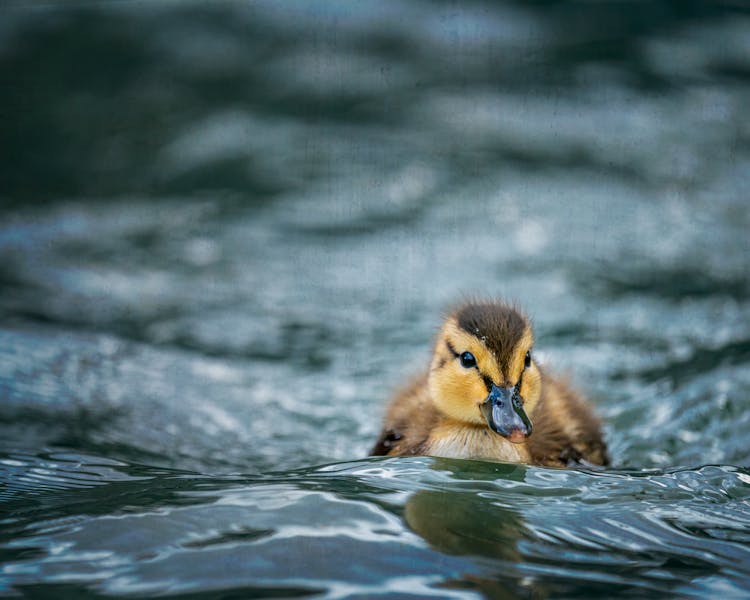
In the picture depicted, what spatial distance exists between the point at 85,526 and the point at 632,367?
2917mm

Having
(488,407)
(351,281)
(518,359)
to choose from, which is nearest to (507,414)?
(488,407)

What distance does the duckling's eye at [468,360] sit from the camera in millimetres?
3236

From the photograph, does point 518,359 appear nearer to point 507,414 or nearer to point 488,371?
point 488,371

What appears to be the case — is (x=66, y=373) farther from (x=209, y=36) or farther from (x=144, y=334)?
(x=209, y=36)

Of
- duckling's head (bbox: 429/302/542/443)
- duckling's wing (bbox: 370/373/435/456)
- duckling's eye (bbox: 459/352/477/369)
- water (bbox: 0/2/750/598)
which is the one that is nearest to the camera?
water (bbox: 0/2/750/598)

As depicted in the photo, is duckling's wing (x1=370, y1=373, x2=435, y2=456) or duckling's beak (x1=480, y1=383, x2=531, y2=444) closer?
duckling's beak (x1=480, y1=383, x2=531, y2=444)

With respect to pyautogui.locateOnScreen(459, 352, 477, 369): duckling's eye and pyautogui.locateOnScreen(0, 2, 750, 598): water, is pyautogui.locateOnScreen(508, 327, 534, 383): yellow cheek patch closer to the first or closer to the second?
pyautogui.locateOnScreen(459, 352, 477, 369): duckling's eye

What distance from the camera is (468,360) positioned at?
3.26m

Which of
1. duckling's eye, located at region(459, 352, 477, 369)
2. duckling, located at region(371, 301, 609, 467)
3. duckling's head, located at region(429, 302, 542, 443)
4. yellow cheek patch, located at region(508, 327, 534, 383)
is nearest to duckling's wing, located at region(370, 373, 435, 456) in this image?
duckling, located at region(371, 301, 609, 467)

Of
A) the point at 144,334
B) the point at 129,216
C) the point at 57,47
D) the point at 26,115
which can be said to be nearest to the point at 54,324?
the point at 144,334

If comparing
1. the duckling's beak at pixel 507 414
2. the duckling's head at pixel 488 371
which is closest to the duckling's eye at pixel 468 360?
the duckling's head at pixel 488 371

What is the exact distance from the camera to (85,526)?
2.53 meters

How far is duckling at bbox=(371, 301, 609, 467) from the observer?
3.14 meters

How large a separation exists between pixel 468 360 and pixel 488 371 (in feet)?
0.35
